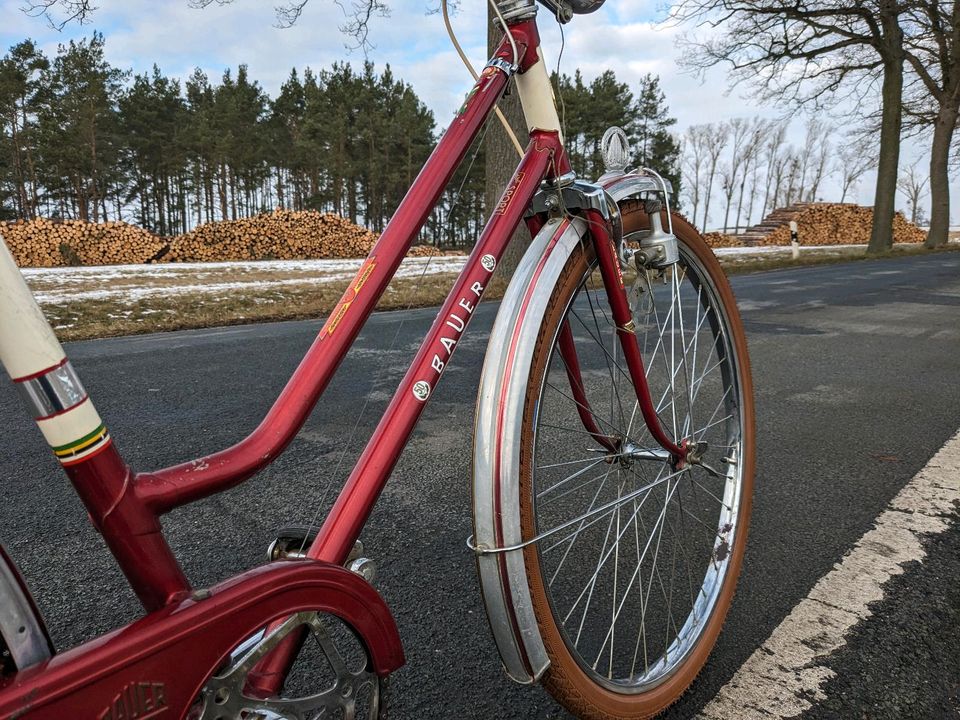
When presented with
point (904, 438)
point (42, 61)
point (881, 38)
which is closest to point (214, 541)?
point (904, 438)

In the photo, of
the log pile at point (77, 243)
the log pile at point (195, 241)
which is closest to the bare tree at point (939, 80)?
the log pile at point (195, 241)

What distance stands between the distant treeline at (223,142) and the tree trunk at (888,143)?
53.7 ft

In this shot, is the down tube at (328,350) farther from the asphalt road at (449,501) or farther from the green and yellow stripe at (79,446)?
the asphalt road at (449,501)

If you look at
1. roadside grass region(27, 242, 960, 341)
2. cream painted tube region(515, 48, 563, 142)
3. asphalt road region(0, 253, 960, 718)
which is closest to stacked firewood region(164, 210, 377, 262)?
roadside grass region(27, 242, 960, 341)

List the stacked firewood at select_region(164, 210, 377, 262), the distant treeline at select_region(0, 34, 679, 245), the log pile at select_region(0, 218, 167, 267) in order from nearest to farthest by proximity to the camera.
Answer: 1. the log pile at select_region(0, 218, 167, 267)
2. the stacked firewood at select_region(164, 210, 377, 262)
3. the distant treeline at select_region(0, 34, 679, 245)

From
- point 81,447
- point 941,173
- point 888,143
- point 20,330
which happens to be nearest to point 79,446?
point 81,447

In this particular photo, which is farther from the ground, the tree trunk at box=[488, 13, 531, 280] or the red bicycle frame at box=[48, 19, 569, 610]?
the tree trunk at box=[488, 13, 531, 280]

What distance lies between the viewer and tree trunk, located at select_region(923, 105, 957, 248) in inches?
795

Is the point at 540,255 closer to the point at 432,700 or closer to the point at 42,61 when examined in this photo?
the point at 432,700

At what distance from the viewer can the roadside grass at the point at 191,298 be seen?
22.0 feet

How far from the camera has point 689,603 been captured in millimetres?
1749

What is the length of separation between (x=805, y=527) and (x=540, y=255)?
149cm

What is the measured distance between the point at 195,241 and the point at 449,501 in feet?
69.1

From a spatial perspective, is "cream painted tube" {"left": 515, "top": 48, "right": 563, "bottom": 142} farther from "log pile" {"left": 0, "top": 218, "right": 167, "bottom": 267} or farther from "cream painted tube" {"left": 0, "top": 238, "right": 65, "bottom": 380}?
"log pile" {"left": 0, "top": 218, "right": 167, "bottom": 267}
